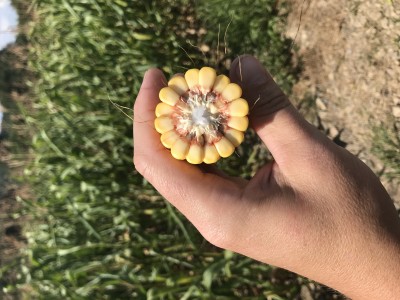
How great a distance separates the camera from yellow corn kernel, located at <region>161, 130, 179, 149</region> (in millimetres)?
1543

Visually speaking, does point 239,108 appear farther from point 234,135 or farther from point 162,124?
point 162,124

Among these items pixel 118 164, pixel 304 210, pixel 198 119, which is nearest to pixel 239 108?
pixel 198 119

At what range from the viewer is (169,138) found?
155cm

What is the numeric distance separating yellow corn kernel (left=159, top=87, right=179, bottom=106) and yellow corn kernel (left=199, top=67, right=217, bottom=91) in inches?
4.0

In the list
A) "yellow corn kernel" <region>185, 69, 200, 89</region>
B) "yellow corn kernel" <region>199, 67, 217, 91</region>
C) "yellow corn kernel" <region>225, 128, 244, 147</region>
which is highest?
"yellow corn kernel" <region>199, 67, 217, 91</region>

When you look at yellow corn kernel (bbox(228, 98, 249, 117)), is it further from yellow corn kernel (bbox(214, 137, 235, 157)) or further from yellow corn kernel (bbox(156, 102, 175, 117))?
yellow corn kernel (bbox(156, 102, 175, 117))

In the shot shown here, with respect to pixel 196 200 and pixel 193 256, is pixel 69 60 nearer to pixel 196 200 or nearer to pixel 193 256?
pixel 193 256

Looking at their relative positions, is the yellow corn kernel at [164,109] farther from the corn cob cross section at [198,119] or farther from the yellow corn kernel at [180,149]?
the yellow corn kernel at [180,149]

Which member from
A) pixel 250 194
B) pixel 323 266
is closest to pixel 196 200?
pixel 250 194

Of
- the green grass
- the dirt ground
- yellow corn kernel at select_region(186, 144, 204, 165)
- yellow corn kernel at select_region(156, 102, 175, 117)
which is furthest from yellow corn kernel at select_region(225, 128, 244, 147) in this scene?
the dirt ground

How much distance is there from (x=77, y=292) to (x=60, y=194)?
0.57 meters

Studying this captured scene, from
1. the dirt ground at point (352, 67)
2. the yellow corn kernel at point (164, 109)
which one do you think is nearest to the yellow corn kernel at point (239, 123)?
the yellow corn kernel at point (164, 109)

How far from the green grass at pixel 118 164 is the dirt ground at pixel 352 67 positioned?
156mm

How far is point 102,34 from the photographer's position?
265cm
